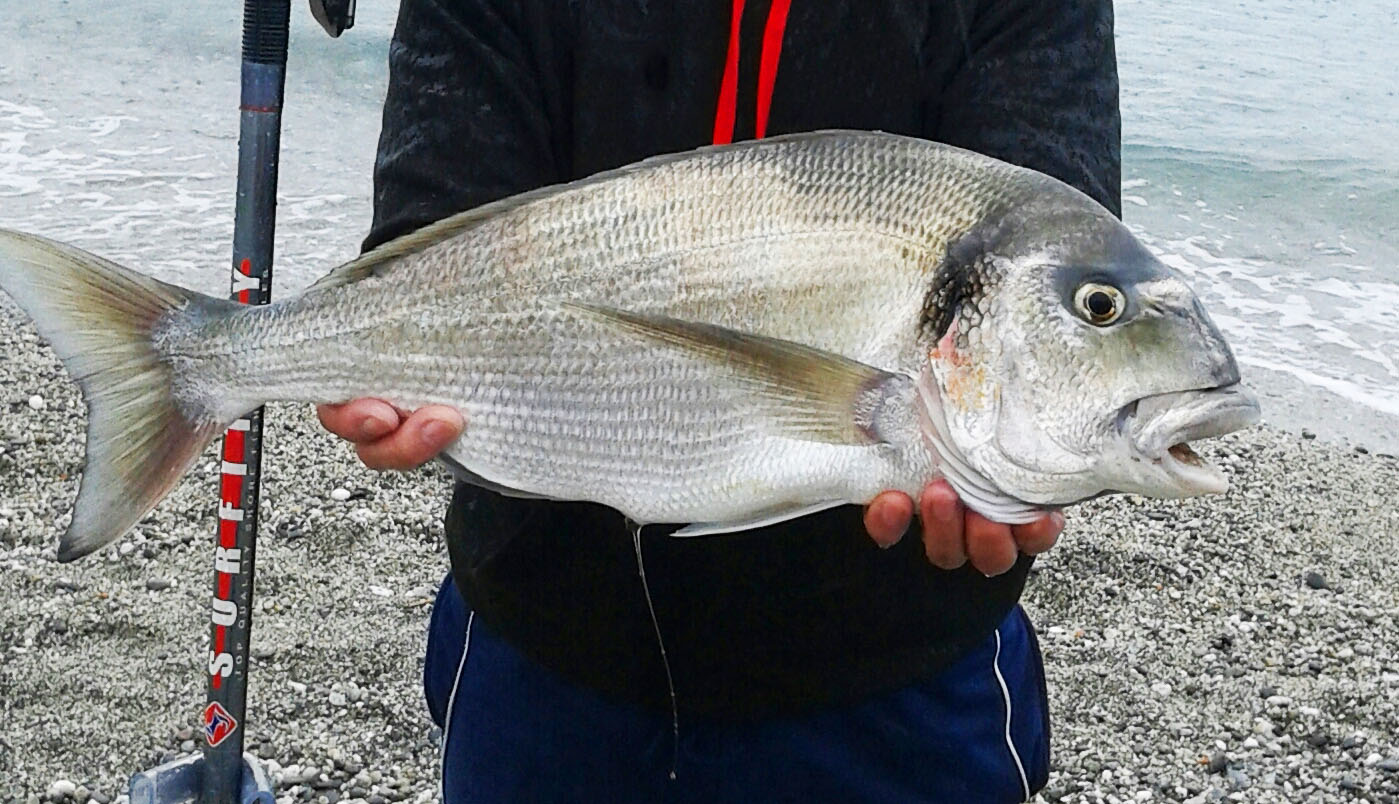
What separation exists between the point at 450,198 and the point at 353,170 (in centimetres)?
1047

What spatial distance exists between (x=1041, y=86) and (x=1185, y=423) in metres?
0.57

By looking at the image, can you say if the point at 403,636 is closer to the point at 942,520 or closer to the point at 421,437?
the point at 421,437

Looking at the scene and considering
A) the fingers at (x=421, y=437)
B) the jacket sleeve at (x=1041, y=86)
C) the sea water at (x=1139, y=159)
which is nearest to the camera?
the fingers at (x=421, y=437)

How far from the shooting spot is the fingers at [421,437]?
1799 millimetres

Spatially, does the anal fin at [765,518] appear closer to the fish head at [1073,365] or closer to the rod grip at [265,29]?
the fish head at [1073,365]

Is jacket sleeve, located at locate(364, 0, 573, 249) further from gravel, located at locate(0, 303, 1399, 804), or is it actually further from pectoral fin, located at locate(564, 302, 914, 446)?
gravel, located at locate(0, 303, 1399, 804)

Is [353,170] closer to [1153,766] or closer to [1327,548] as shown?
[1327,548]

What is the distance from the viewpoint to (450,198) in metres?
2.03

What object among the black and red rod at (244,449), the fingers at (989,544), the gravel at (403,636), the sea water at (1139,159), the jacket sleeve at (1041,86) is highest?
the jacket sleeve at (1041,86)

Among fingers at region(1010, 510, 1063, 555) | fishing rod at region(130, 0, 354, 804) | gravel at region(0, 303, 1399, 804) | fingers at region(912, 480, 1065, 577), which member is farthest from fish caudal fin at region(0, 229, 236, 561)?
gravel at region(0, 303, 1399, 804)

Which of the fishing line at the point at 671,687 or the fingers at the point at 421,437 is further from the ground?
the fingers at the point at 421,437

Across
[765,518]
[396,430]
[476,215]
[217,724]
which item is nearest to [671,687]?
[765,518]

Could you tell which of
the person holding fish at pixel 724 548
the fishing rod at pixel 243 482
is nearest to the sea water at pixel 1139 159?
the fishing rod at pixel 243 482

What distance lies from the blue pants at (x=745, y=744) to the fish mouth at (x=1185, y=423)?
2.10 feet
